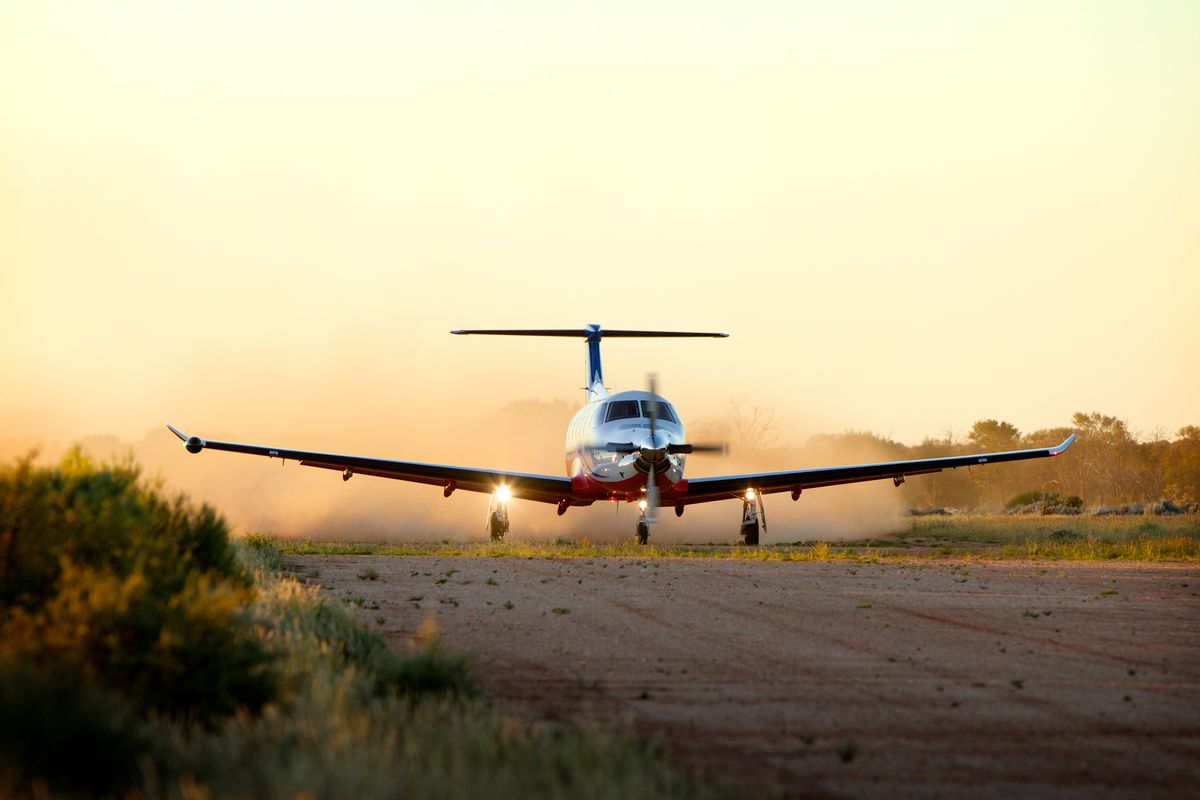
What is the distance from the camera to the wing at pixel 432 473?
37625 mm

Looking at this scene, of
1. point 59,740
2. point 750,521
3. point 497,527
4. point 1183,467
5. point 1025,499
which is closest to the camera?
point 59,740

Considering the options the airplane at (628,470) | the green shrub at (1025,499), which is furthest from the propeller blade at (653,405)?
the green shrub at (1025,499)

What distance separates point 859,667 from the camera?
41.6ft

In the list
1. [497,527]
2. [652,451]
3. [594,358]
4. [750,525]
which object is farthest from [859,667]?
[594,358]

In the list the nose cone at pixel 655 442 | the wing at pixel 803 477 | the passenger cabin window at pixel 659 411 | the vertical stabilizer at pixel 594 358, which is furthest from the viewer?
the vertical stabilizer at pixel 594 358

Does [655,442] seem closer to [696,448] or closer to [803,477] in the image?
Answer: [696,448]

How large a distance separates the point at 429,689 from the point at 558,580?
41.3 feet

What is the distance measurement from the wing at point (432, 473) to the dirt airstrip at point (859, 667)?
14.6 metres

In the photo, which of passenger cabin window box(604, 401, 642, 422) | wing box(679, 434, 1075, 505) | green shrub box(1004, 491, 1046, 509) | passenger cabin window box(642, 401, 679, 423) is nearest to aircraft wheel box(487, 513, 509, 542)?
wing box(679, 434, 1075, 505)

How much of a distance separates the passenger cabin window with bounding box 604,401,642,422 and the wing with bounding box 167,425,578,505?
3.88 meters

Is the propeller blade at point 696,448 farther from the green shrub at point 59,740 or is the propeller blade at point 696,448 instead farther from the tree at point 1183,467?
the tree at point 1183,467

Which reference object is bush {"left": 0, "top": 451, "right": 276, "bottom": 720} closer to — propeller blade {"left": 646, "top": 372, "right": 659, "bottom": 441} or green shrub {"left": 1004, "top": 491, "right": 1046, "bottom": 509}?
propeller blade {"left": 646, "top": 372, "right": 659, "bottom": 441}

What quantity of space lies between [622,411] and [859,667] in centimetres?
2460

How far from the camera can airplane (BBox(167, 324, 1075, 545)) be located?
36031mm
